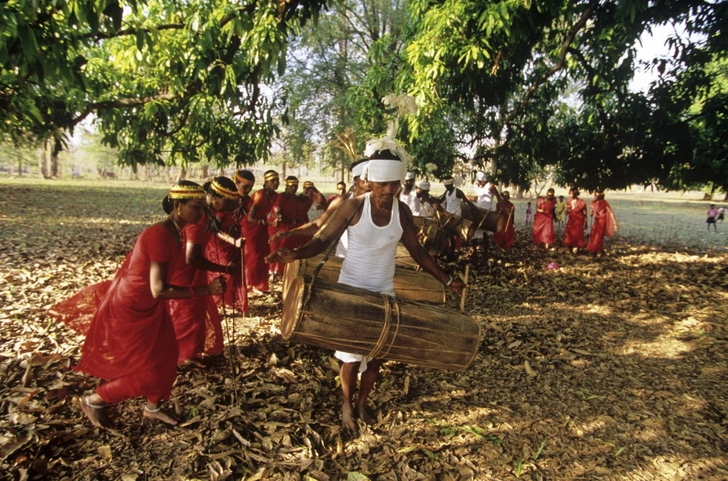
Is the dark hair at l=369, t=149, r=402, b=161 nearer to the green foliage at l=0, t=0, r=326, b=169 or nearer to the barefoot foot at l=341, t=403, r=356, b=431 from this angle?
the barefoot foot at l=341, t=403, r=356, b=431

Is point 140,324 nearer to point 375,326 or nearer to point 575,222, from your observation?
point 375,326

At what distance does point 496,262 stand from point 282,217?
5.02m

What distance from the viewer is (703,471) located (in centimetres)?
303

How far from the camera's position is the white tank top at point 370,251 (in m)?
3.08

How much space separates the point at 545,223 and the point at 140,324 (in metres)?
10.6

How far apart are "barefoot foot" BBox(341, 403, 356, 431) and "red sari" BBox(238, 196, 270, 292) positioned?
3.30 meters

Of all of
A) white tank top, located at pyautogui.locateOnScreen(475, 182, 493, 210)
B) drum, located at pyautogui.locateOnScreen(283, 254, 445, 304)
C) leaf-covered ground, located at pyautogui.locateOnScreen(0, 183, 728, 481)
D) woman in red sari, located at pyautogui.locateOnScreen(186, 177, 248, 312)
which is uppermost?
white tank top, located at pyautogui.locateOnScreen(475, 182, 493, 210)

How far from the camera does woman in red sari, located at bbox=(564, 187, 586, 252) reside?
11.4 meters

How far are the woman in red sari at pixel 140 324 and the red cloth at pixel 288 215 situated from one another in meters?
3.51

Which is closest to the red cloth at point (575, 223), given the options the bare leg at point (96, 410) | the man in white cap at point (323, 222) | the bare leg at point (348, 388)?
the man in white cap at point (323, 222)

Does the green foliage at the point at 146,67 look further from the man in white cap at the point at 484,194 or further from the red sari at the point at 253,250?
the man in white cap at the point at 484,194

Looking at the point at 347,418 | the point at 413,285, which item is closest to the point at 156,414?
the point at 347,418

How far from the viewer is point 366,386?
3338 millimetres

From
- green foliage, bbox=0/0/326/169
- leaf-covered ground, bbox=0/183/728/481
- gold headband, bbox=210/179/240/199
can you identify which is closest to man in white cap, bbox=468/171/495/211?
leaf-covered ground, bbox=0/183/728/481
